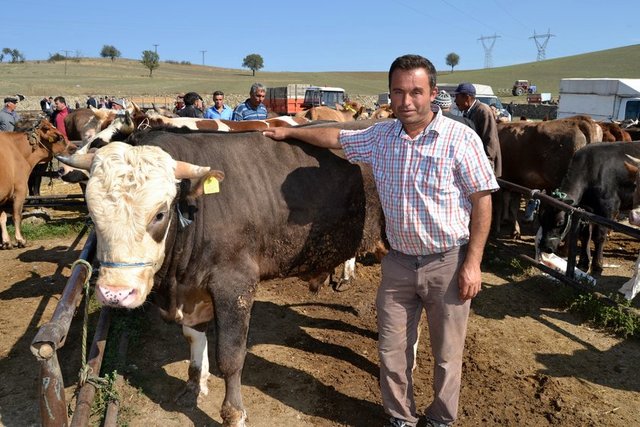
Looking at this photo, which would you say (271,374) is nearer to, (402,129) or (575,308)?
(402,129)

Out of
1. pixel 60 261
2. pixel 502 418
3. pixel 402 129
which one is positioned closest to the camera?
pixel 402 129

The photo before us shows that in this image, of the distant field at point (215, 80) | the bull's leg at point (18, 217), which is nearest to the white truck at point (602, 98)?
the bull's leg at point (18, 217)

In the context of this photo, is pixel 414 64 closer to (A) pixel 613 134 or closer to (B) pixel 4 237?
(B) pixel 4 237

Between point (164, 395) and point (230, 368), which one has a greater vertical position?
point (230, 368)

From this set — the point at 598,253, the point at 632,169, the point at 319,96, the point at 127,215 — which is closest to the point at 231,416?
the point at 127,215

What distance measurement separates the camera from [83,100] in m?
40.8

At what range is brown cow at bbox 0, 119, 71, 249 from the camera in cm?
756

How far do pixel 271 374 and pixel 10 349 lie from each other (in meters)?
2.42

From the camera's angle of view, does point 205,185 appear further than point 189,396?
No

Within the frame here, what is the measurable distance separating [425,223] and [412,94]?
0.74 m

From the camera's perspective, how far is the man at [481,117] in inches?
257

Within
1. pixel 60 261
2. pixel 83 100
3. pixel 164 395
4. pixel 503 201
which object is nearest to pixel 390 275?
pixel 164 395

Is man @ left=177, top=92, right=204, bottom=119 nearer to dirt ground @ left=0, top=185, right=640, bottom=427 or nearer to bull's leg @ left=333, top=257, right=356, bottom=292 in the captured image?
dirt ground @ left=0, top=185, right=640, bottom=427

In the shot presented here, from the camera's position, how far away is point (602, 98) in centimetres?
2123
